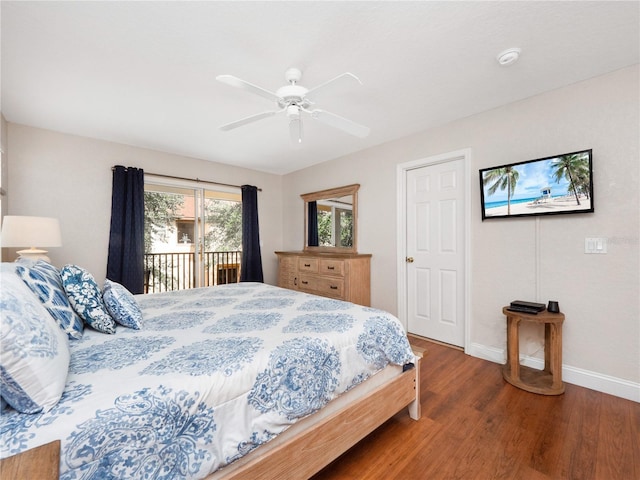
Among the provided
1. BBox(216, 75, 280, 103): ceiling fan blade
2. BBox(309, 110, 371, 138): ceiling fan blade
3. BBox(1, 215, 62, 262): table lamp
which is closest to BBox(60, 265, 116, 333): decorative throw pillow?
BBox(216, 75, 280, 103): ceiling fan blade

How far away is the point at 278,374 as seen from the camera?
1208 millimetres

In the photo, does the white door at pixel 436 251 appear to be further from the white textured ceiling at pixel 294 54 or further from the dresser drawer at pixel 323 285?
the dresser drawer at pixel 323 285

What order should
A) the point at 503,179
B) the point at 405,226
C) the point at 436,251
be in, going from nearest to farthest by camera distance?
the point at 503,179
the point at 436,251
the point at 405,226

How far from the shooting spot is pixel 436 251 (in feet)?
10.6

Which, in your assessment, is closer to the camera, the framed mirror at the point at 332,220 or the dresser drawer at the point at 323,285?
the dresser drawer at the point at 323,285

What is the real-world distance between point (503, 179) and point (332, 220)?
7.60 feet

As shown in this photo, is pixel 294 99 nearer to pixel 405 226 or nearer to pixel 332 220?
pixel 405 226

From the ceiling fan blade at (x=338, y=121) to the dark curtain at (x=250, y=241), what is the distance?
2.76 metres

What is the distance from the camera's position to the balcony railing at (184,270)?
4.12 meters

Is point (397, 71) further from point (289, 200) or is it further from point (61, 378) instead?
point (289, 200)

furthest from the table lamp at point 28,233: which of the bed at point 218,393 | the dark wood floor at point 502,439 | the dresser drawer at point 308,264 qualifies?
the dark wood floor at point 502,439

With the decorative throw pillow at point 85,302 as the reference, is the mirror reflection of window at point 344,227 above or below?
above

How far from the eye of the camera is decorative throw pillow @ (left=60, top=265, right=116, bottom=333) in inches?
57.0

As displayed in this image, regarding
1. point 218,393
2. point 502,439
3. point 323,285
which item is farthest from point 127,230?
point 502,439
